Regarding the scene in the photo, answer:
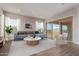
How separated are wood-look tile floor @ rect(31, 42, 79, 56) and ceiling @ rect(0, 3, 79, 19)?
1095 millimetres

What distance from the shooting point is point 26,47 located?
338cm

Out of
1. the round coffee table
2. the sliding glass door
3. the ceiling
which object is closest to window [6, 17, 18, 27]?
the ceiling

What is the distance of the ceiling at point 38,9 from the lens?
3.02m

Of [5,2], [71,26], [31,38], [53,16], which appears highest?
[5,2]

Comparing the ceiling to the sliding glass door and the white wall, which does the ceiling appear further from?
the sliding glass door

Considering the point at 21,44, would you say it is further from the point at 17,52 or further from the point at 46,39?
the point at 46,39

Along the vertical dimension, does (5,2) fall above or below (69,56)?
above

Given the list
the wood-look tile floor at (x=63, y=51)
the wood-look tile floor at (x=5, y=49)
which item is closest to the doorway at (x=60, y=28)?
the wood-look tile floor at (x=63, y=51)

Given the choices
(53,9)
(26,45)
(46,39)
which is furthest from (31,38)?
(53,9)

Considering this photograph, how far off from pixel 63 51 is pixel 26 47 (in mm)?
1170

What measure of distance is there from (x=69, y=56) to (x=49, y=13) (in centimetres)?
149

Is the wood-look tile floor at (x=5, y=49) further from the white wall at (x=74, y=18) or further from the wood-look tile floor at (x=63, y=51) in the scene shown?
the white wall at (x=74, y=18)

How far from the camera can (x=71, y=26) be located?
11.5ft

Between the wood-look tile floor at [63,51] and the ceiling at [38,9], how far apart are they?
1.10 meters
